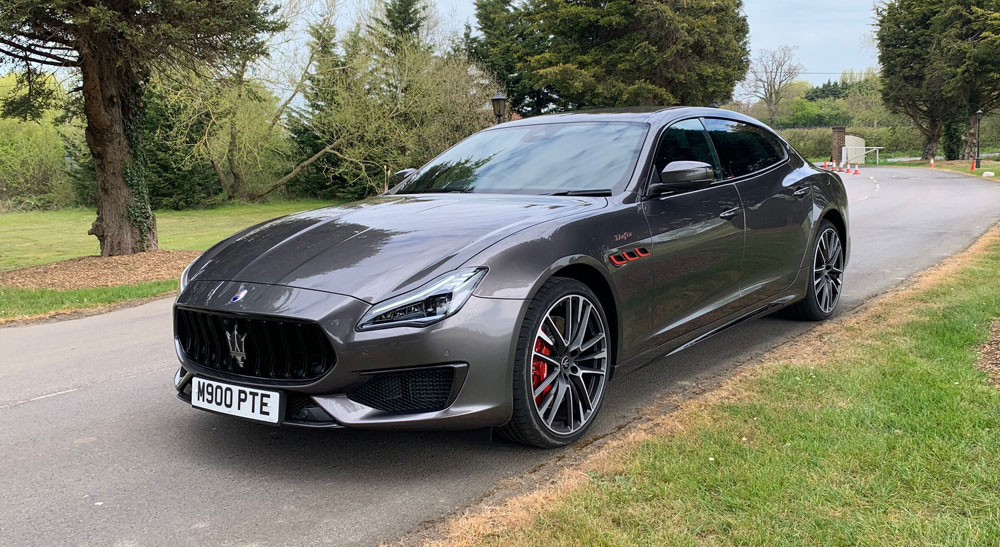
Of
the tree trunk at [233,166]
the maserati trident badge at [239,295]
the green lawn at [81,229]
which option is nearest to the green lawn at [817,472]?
the maserati trident badge at [239,295]

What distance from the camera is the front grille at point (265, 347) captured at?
3.02 meters

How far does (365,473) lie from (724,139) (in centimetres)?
325

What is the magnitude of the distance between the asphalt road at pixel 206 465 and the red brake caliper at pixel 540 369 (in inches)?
11.9

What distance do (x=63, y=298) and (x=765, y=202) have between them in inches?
333

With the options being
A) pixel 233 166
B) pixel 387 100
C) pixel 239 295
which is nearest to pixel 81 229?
pixel 233 166

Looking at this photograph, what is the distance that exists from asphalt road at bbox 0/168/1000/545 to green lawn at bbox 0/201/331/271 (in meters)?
A: 12.6

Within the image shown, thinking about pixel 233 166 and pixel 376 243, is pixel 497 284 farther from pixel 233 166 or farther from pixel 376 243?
pixel 233 166

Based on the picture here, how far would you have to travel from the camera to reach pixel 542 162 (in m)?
4.41

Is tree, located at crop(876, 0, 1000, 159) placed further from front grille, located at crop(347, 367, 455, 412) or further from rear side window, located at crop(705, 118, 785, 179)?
front grille, located at crop(347, 367, 455, 412)

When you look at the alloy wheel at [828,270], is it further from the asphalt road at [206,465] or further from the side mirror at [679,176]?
the side mirror at [679,176]

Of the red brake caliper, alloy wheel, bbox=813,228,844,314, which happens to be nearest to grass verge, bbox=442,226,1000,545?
the red brake caliper

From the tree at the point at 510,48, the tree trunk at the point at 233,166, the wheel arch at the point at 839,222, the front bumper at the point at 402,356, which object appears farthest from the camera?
the tree at the point at 510,48

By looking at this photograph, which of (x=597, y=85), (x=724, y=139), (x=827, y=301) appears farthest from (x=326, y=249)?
(x=597, y=85)

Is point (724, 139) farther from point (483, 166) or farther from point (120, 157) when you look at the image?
point (120, 157)
